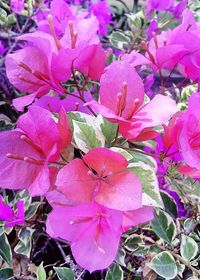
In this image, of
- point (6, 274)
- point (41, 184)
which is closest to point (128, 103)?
point (41, 184)

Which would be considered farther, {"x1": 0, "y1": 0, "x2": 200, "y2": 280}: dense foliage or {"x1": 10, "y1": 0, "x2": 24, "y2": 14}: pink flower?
{"x1": 10, "y1": 0, "x2": 24, "y2": 14}: pink flower

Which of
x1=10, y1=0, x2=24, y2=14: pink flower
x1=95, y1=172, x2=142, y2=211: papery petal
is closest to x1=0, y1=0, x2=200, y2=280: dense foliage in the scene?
x1=95, y1=172, x2=142, y2=211: papery petal

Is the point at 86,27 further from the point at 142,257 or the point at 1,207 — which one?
the point at 142,257

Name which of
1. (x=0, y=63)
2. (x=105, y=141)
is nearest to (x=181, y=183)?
(x=105, y=141)

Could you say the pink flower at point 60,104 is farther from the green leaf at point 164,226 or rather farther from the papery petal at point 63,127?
the green leaf at point 164,226

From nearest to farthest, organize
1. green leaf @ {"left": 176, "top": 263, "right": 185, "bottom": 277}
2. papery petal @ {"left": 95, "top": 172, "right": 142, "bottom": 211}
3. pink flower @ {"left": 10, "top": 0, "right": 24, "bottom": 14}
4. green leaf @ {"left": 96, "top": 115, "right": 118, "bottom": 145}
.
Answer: papery petal @ {"left": 95, "top": 172, "right": 142, "bottom": 211} → green leaf @ {"left": 96, "top": 115, "right": 118, "bottom": 145} → green leaf @ {"left": 176, "top": 263, "right": 185, "bottom": 277} → pink flower @ {"left": 10, "top": 0, "right": 24, "bottom": 14}

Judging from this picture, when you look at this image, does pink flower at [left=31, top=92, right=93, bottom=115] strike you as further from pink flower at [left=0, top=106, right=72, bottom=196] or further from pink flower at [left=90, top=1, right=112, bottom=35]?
pink flower at [left=90, top=1, right=112, bottom=35]

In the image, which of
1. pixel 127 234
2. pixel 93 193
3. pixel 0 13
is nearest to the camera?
pixel 93 193

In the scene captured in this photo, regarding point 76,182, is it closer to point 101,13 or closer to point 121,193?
point 121,193
